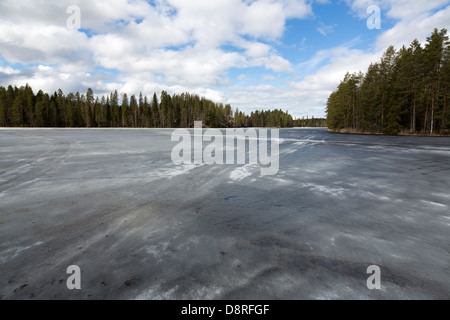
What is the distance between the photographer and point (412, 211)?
386 cm

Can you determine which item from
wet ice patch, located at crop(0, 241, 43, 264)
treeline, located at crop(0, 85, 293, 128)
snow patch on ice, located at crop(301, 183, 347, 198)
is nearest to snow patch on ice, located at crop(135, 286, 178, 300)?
wet ice patch, located at crop(0, 241, 43, 264)

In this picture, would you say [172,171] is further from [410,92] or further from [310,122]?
[310,122]

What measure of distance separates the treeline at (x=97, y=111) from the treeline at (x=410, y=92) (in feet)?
220

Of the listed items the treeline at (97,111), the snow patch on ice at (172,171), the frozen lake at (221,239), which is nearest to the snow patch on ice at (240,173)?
the frozen lake at (221,239)

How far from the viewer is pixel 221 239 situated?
2.81m

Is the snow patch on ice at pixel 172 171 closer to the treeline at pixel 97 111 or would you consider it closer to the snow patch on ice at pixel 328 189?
the snow patch on ice at pixel 328 189

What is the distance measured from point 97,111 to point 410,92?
9951 cm

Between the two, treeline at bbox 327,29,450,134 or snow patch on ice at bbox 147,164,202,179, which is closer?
snow patch on ice at bbox 147,164,202,179

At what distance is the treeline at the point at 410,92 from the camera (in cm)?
3083

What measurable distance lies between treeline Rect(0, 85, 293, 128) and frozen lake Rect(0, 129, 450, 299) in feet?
296

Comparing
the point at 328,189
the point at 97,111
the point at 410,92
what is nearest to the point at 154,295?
the point at 328,189

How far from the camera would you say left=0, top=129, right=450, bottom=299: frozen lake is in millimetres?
1955

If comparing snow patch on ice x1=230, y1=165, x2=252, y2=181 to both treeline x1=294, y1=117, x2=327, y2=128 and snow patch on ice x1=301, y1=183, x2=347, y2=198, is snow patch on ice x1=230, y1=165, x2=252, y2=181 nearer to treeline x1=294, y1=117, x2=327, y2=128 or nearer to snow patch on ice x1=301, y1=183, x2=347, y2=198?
Result: snow patch on ice x1=301, y1=183, x2=347, y2=198
